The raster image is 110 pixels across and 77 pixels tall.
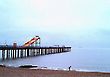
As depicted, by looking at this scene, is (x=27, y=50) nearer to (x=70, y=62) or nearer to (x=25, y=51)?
(x=25, y=51)

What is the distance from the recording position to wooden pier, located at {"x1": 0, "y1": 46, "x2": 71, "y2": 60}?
5497 cm

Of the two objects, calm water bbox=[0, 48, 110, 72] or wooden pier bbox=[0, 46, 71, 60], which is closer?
calm water bbox=[0, 48, 110, 72]

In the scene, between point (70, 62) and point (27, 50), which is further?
point (27, 50)

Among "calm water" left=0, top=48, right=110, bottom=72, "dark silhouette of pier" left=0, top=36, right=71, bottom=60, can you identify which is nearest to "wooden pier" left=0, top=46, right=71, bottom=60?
"dark silhouette of pier" left=0, top=36, right=71, bottom=60

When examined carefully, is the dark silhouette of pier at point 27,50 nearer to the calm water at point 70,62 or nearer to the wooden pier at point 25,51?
the wooden pier at point 25,51

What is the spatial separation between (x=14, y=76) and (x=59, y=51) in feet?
247

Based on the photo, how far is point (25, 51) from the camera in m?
66.8

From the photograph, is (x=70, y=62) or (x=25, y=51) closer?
(x=70, y=62)

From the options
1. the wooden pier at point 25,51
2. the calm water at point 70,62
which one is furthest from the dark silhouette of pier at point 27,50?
the calm water at point 70,62

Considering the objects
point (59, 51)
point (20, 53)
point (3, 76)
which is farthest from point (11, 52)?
point (3, 76)

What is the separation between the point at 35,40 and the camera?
8100 cm

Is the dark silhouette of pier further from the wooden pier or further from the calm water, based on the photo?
the calm water

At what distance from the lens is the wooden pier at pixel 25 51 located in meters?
55.0

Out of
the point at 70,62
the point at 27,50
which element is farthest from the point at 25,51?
the point at 70,62
